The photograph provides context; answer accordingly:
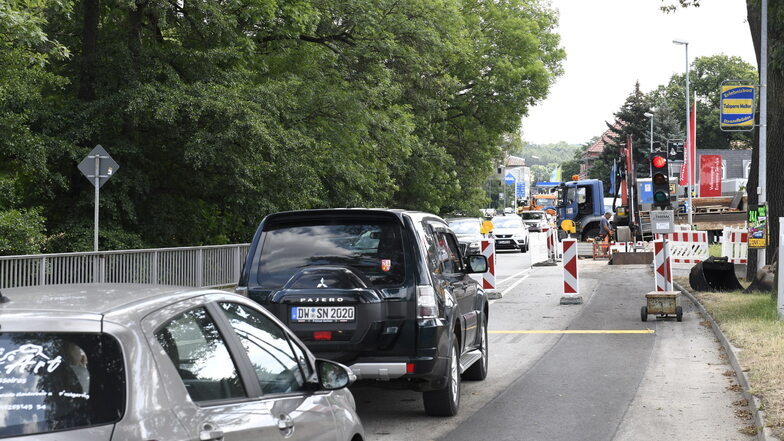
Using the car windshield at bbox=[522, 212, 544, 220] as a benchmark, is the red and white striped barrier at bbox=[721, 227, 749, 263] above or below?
below

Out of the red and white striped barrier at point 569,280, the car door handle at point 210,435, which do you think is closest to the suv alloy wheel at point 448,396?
the car door handle at point 210,435

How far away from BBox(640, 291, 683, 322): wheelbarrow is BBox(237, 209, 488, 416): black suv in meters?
9.44

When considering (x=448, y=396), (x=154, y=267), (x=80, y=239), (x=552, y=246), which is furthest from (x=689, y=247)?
(x=448, y=396)

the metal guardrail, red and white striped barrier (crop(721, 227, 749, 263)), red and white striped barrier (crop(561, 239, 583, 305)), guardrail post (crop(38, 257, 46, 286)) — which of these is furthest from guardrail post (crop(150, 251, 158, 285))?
red and white striped barrier (crop(721, 227, 749, 263))

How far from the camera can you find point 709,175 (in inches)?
2470

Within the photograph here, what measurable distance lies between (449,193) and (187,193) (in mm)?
25855

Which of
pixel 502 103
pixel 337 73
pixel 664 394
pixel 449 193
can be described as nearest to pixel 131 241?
pixel 337 73

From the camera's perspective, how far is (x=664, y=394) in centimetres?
1022

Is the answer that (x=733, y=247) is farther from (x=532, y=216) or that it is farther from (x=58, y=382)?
(x=532, y=216)

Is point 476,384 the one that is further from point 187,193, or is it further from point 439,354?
point 187,193

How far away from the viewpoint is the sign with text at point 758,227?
20.6 metres

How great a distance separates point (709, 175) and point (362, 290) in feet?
191

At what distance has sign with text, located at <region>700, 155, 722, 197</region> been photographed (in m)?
62.1

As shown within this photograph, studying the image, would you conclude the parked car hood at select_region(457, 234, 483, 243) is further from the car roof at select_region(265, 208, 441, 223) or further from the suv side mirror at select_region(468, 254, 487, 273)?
the car roof at select_region(265, 208, 441, 223)
